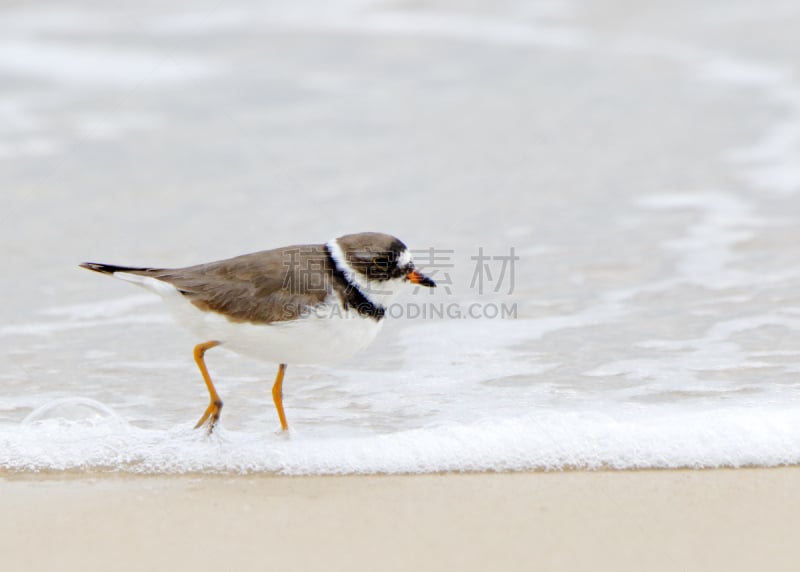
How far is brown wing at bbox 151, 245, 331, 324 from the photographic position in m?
5.02

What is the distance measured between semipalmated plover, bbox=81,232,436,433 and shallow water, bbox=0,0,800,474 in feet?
1.50

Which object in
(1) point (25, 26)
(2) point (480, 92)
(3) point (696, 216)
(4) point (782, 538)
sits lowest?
(4) point (782, 538)

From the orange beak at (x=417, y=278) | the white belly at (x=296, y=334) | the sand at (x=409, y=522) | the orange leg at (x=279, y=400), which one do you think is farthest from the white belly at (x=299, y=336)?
the sand at (x=409, y=522)

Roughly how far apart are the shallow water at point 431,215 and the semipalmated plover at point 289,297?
0.46m

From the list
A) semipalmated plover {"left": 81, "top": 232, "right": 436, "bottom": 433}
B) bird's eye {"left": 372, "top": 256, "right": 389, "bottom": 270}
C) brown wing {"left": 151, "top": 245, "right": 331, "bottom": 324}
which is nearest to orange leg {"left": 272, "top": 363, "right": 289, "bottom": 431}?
semipalmated plover {"left": 81, "top": 232, "right": 436, "bottom": 433}

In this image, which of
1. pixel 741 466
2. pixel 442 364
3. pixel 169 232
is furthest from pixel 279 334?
pixel 169 232

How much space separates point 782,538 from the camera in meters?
3.97

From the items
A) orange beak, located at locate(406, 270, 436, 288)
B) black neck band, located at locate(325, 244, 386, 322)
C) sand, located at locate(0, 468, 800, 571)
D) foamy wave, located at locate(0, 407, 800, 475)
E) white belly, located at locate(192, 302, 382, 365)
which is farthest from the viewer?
orange beak, located at locate(406, 270, 436, 288)

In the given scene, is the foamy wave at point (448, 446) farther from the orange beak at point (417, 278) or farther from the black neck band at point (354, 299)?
the orange beak at point (417, 278)

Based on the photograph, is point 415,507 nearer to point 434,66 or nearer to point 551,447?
point 551,447

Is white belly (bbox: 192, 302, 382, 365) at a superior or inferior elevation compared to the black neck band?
inferior

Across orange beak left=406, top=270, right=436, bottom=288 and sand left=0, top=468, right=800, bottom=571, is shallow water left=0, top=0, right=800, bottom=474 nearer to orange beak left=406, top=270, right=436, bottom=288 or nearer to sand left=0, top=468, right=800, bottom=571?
sand left=0, top=468, right=800, bottom=571

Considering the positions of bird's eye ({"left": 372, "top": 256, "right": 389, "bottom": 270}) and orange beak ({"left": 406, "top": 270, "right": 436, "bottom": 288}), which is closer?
bird's eye ({"left": 372, "top": 256, "right": 389, "bottom": 270})

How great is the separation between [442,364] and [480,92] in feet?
21.6
